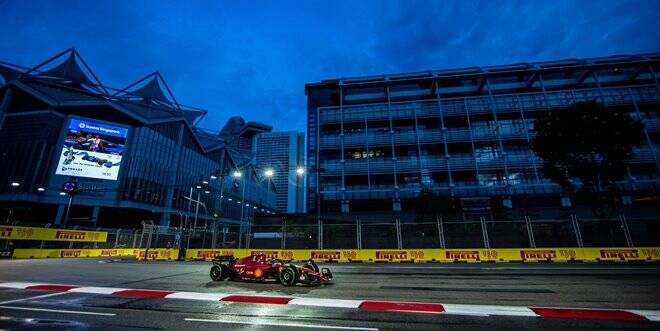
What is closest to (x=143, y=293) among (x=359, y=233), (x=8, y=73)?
(x=359, y=233)

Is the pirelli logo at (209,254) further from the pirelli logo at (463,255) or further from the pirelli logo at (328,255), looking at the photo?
the pirelli logo at (463,255)

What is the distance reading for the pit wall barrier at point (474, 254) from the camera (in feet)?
61.7

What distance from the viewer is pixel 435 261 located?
20531mm

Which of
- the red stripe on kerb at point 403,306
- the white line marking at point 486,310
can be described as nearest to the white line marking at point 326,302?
the red stripe on kerb at point 403,306

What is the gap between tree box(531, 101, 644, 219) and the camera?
2400cm

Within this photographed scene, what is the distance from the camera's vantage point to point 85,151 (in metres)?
56.7

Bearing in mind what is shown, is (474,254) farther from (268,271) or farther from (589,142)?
(268,271)

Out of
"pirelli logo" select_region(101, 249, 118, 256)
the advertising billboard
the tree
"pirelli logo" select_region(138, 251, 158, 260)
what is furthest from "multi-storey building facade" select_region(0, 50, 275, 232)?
the tree

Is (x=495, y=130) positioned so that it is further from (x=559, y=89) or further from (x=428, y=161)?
(x=559, y=89)

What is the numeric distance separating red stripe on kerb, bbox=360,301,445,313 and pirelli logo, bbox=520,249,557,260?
16.8 m

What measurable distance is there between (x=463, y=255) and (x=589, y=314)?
15067mm

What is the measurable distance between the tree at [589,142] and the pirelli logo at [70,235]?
41.5m

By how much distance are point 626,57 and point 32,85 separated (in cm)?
10555

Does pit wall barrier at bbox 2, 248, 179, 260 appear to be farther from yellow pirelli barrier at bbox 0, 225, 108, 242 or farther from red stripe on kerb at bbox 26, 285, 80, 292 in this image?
red stripe on kerb at bbox 26, 285, 80, 292
